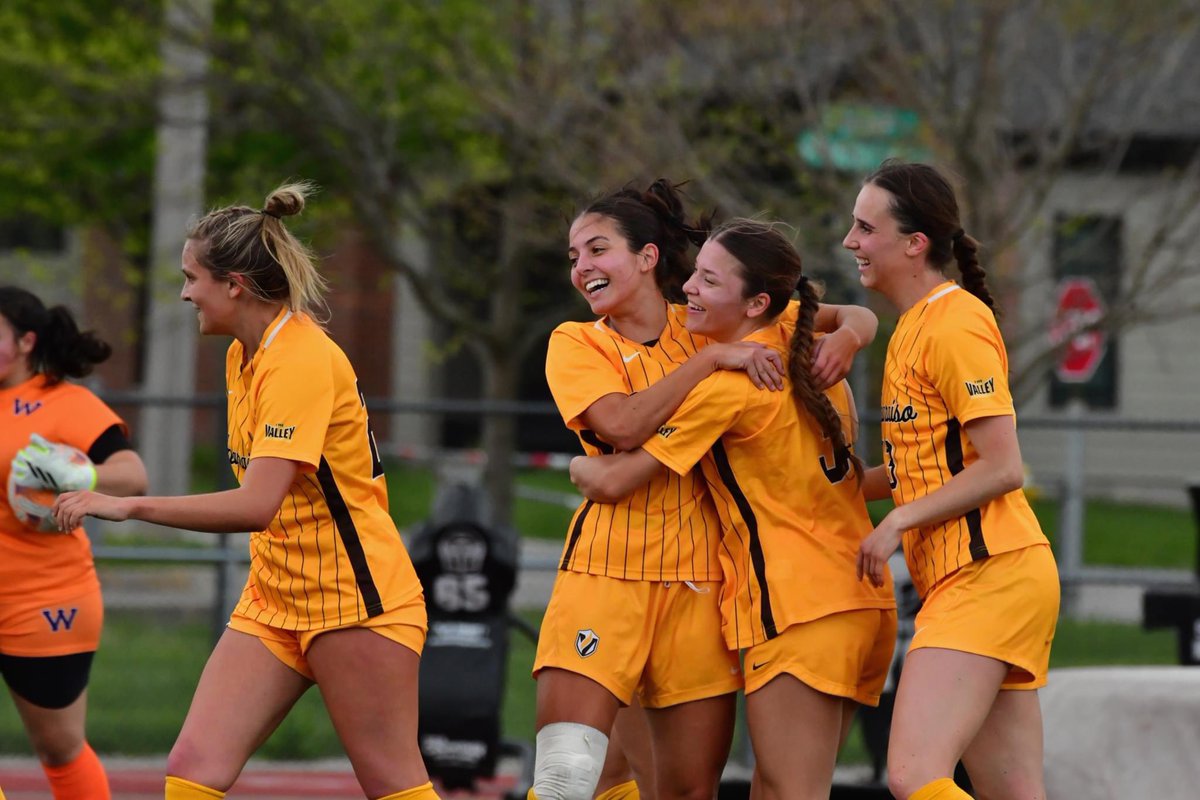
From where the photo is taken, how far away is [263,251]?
4.54m

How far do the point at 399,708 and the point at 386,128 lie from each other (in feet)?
31.0

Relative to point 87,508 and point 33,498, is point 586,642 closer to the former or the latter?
point 87,508

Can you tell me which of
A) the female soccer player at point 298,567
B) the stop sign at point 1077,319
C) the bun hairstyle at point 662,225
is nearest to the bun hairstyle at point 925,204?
the bun hairstyle at point 662,225

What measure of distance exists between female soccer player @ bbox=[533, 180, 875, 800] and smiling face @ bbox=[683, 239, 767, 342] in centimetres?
11

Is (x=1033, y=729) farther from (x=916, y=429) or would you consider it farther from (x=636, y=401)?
(x=636, y=401)

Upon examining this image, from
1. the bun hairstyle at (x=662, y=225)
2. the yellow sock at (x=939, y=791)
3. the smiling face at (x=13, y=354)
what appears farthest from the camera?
the smiling face at (x=13, y=354)

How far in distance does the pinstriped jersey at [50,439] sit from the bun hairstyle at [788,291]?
2288 millimetres

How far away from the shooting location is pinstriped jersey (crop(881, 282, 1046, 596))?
14.0ft

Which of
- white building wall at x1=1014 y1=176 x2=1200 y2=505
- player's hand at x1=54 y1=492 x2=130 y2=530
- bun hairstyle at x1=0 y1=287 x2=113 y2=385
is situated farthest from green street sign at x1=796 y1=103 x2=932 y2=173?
player's hand at x1=54 y1=492 x2=130 y2=530

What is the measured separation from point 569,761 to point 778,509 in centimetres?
85

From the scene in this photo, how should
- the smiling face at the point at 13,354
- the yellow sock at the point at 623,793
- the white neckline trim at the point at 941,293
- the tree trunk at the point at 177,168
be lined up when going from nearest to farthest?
the white neckline trim at the point at 941,293 < the yellow sock at the point at 623,793 < the smiling face at the point at 13,354 < the tree trunk at the point at 177,168

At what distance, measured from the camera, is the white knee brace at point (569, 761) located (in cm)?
440

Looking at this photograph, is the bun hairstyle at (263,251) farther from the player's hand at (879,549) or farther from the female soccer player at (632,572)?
the player's hand at (879,549)

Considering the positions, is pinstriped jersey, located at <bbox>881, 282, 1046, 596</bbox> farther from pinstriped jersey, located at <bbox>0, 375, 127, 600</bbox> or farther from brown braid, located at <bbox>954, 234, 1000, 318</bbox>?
pinstriped jersey, located at <bbox>0, 375, 127, 600</bbox>
